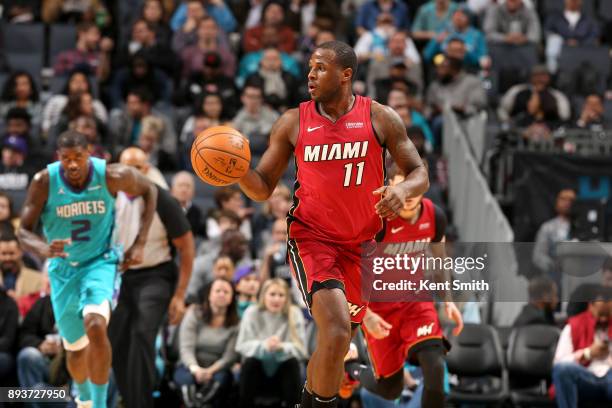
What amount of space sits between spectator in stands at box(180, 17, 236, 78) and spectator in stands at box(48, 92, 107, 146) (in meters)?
1.80

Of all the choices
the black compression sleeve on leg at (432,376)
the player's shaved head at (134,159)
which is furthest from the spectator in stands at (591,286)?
the player's shaved head at (134,159)

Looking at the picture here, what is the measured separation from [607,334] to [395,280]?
9.48ft

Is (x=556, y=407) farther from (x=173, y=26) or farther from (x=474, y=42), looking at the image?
(x=173, y=26)

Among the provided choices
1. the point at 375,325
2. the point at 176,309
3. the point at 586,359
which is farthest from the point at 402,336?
the point at 586,359

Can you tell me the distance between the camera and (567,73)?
1577cm

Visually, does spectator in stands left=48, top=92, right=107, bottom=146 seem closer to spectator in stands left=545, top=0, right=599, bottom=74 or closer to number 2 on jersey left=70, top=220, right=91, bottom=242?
number 2 on jersey left=70, top=220, right=91, bottom=242

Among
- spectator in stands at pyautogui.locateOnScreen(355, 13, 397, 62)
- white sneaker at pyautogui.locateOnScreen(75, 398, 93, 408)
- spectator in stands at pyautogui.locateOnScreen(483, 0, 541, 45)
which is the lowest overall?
white sneaker at pyautogui.locateOnScreen(75, 398, 93, 408)

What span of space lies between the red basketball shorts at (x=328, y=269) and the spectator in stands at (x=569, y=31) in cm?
945

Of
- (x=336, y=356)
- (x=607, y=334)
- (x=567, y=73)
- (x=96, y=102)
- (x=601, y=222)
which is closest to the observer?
(x=336, y=356)

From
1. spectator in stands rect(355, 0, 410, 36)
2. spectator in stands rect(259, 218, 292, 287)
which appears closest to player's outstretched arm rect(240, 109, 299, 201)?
spectator in stands rect(259, 218, 292, 287)

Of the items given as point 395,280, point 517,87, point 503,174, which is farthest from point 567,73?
point 395,280

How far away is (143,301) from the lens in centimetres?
984

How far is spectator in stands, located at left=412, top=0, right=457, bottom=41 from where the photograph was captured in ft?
54.2

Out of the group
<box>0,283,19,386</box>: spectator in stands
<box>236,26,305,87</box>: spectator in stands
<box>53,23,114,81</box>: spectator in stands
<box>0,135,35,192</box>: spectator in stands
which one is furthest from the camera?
<box>236,26,305,87</box>: spectator in stands
